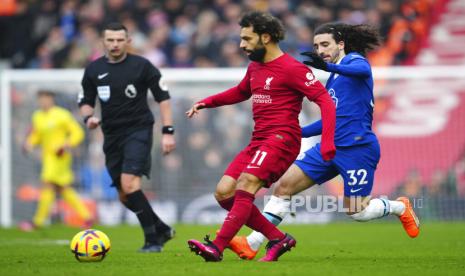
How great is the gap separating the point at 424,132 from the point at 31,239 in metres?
8.00

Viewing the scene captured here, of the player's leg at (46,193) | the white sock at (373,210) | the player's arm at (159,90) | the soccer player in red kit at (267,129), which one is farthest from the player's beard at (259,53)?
the player's leg at (46,193)

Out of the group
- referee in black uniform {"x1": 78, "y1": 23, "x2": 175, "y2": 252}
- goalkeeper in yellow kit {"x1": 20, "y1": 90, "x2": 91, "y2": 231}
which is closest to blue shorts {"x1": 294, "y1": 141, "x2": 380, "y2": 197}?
referee in black uniform {"x1": 78, "y1": 23, "x2": 175, "y2": 252}

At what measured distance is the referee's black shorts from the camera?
32.7 ft

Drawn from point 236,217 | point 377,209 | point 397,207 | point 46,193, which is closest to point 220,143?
point 46,193

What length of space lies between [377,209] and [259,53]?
2.04 meters

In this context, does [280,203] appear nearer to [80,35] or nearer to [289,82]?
[289,82]

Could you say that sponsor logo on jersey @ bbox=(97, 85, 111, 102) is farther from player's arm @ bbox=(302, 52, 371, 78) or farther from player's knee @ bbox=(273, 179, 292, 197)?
player's arm @ bbox=(302, 52, 371, 78)

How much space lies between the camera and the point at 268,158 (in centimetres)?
793

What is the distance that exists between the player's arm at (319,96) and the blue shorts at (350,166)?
3.44 feet

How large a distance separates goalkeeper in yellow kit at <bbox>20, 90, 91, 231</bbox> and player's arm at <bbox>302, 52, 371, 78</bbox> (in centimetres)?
777

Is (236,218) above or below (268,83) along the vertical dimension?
below

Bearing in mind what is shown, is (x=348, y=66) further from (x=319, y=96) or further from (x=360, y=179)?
(x=360, y=179)

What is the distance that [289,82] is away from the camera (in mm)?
8023

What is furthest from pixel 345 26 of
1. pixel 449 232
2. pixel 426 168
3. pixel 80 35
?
pixel 80 35
